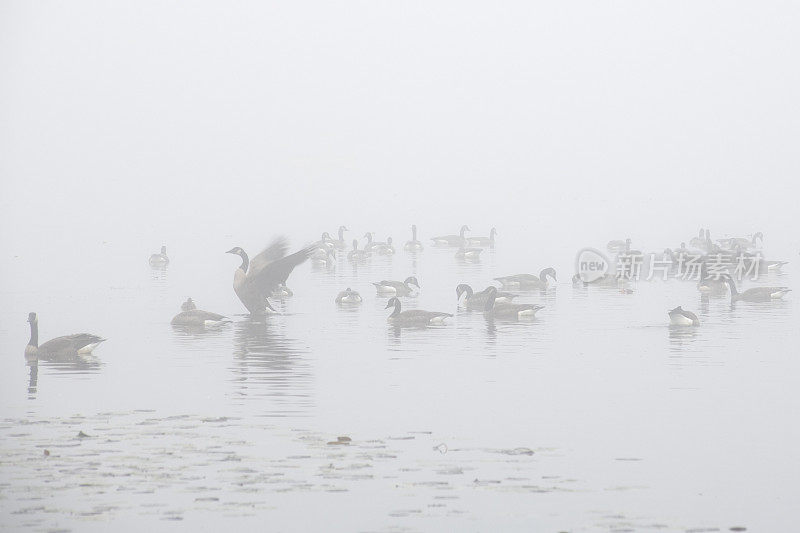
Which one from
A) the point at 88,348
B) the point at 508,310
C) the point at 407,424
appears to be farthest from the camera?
the point at 508,310

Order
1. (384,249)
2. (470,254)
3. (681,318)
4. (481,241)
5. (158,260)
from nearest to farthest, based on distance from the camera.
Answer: (681,318)
(158,260)
(470,254)
(384,249)
(481,241)

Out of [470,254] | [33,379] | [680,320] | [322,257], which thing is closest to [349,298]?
[680,320]

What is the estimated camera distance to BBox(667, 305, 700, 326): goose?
33.7 meters

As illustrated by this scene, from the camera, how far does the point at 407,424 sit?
1980cm

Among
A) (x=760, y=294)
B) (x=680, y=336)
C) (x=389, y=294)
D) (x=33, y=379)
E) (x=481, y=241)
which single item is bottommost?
(x=33, y=379)

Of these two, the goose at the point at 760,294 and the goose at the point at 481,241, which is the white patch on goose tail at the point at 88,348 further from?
the goose at the point at 481,241

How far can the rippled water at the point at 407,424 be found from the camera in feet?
47.8

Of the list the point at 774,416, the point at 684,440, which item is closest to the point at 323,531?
the point at 684,440

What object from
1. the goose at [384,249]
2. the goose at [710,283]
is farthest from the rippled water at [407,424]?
the goose at [384,249]

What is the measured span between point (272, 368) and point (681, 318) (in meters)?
12.4

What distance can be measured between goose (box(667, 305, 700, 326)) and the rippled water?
342mm

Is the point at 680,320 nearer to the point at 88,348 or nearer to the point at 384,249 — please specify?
the point at 88,348

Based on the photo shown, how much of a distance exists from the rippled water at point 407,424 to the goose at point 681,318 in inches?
13.5

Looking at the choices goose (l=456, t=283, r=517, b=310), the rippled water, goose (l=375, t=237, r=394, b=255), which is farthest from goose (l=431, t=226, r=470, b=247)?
the rippled water
